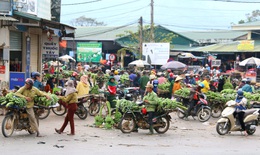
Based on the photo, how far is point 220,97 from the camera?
59.8 ft

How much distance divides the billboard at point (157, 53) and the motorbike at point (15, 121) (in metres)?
23.1

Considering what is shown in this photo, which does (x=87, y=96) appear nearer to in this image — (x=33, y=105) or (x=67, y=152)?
(x=33, y=105)

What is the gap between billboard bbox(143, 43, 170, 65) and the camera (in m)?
34.7

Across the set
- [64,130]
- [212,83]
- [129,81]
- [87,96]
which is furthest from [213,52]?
[64,130]

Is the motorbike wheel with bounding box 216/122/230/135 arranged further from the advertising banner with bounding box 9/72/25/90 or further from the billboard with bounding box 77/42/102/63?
the billboard with bounding box 77/42/102/63

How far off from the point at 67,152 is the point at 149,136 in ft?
12.3

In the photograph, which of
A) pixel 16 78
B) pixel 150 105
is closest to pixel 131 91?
pixel 16 78

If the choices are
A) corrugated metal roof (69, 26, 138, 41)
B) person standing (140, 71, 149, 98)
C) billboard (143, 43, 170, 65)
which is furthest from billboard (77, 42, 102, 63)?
person standing (140, 71, 149, 98)

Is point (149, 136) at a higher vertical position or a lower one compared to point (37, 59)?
lower

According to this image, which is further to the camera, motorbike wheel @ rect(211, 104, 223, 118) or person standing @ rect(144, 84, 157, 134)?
motorbike wheel @ rect(211, 104, 223, 118)

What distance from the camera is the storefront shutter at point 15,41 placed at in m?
20.4

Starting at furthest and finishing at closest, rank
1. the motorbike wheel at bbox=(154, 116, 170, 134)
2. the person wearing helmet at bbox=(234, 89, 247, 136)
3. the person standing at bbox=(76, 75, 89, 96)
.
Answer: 1. the person standing at bbox=(76, 75, 89, 96)
2. the person wearing helmet at bbox=(234, 89, 247, 136)
3. the motorbike wheel at bbox=(154, 116, 170, 134)

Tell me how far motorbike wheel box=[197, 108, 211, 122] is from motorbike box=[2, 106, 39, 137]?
288 inches

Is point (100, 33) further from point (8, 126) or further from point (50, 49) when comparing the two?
point (8, 126)
